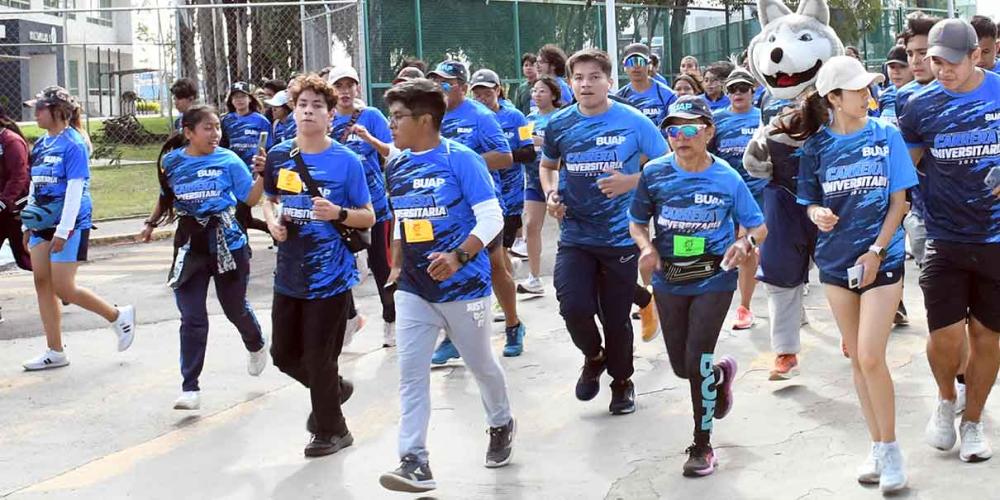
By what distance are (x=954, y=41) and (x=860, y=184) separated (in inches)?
34.7

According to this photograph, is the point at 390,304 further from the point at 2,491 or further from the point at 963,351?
the point at 963,351

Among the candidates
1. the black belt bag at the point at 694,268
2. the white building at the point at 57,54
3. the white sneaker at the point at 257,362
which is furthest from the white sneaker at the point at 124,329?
the white building at the point at 57,54

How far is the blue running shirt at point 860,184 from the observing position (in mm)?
5641

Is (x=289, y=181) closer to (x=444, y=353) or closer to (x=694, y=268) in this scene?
(x=694, y=268)

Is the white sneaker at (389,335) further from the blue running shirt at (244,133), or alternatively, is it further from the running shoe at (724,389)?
the blue running shirt at (244,133)

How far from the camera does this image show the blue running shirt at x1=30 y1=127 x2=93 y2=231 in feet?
30.1

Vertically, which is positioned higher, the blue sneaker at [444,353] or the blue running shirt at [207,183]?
the blue running shirt at [207,183]

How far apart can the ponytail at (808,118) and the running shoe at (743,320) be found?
3.73 metres

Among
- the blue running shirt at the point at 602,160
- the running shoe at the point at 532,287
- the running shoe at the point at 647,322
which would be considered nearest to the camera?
the blue running shirt at the point at 602,160

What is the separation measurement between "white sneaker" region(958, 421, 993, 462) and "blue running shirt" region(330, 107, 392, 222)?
4.59 meters

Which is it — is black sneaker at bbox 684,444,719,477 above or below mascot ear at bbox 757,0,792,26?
below

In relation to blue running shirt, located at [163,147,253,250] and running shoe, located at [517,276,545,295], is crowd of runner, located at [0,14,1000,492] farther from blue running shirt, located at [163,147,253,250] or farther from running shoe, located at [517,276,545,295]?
running shoe, located at [517,276,545,295]

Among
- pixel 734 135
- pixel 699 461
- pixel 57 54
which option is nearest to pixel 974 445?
pixel 699 461

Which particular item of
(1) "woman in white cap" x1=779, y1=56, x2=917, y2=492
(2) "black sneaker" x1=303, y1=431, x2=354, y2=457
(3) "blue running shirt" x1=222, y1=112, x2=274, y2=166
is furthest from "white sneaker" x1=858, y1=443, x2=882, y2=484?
(3) "blue running shirt" x1=222, y1=112, x2=274, y2=166
